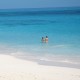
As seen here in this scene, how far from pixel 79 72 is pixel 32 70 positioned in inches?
66.9

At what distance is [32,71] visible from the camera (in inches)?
395

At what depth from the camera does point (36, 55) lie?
45.2 ft

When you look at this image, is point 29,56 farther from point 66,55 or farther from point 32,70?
point 32,70

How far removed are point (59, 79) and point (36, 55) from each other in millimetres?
5076

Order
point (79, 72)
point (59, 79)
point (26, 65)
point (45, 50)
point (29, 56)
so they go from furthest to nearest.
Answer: point (45, 50) < point (29, 56) < point (26, 65) < point (79, 72) < point (59, 79)

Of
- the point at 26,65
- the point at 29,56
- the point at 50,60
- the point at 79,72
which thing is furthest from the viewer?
the point at 29,56

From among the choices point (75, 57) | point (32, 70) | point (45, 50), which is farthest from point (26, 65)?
point (45, 50)

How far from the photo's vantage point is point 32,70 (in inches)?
402

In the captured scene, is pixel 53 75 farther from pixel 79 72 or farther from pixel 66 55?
pixel 66 55

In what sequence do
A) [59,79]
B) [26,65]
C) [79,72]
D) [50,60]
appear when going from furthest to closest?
1. [50,60]
2. [26,65]
3. [79,72]
4. [59,79]

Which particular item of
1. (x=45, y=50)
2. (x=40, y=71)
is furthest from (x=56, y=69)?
(x=45, y=50)

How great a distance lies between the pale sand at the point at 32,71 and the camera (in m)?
8.94

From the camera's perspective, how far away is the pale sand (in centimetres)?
894

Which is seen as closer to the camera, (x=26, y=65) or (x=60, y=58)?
(x=26, y=65)
